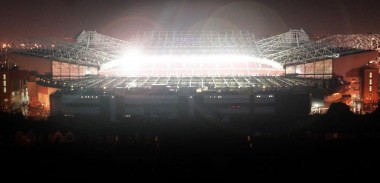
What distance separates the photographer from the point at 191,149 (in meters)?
11.7

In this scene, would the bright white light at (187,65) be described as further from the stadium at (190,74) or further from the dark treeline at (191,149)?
the dark treeline at (191,149)

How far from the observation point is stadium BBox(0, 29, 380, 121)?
56.5 feet

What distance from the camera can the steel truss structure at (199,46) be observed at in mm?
22859

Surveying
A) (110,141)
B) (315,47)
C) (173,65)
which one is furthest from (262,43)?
(110,141)

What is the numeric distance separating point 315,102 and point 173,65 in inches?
330

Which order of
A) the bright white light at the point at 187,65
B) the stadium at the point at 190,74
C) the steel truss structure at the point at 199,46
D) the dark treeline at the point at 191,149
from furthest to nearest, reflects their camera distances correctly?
1. the bright white light at the point at 187,65
2. the steel truss structure at the point at 199,46
3. the stadium at the point at 190,74
4. the dark treeline at the point at 191,149

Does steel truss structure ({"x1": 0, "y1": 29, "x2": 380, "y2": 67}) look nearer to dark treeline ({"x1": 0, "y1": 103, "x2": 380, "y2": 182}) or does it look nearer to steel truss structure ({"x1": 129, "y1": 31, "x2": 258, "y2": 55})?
steel truss structure ({"x1": 129, "y1": 31, "x2": 258, "y2": 55})

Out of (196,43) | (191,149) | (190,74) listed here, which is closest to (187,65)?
(190,74)

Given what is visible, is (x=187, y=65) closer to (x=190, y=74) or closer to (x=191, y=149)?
(x=190, y=74)

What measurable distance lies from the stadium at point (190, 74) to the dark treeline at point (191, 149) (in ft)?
10.6

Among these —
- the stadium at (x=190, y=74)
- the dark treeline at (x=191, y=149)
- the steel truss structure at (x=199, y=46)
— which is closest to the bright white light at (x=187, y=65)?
the stadium at (x=190, y=74)

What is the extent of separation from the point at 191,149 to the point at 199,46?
14.0 m

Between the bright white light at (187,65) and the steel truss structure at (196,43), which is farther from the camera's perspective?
the steel truss structure at (196,43)

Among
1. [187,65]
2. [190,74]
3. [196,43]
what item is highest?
[196,43]
